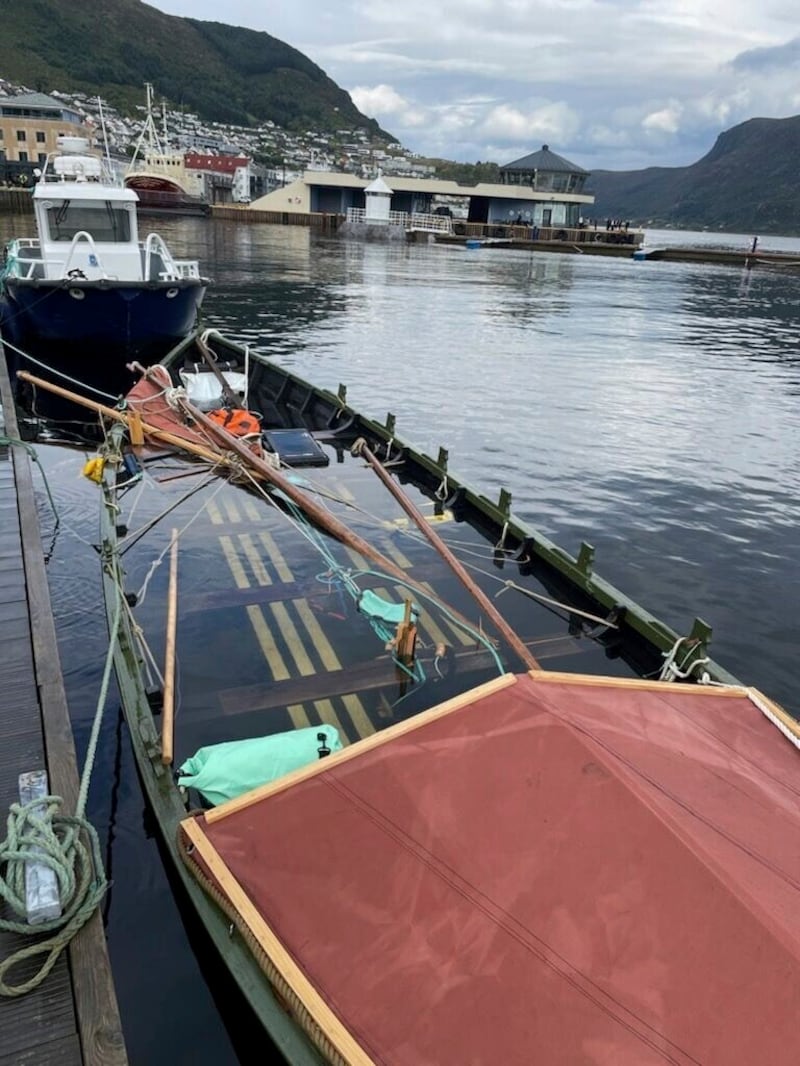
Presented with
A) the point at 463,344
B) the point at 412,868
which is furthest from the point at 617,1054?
the point at 463,344

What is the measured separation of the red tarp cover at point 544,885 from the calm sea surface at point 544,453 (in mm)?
2316

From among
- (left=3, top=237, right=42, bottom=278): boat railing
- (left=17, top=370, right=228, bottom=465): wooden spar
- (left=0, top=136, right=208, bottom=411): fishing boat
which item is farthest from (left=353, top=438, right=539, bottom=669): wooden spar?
(left=3, top=237, right=42, bottom=278): boat railing

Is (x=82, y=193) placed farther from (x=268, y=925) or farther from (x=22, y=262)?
(x=268, y=925)

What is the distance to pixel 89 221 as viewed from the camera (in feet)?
85.4

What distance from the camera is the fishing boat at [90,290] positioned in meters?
22.1

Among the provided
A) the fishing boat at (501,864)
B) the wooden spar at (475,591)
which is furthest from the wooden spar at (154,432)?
the fishing boat at (501,864)

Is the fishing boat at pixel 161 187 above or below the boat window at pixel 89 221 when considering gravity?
above

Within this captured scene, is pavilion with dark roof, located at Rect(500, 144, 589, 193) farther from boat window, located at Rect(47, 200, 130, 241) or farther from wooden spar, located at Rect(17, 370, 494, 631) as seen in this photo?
wooden spar, located at Rect(17, 370, 494, 631)

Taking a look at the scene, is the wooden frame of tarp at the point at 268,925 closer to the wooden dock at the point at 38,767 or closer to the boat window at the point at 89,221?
the wooden dock at the point at 38,767

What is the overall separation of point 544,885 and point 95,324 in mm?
23183

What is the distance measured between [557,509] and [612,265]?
82.5 m

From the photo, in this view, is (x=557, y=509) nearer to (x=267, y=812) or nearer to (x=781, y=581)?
(x=781, y=581)

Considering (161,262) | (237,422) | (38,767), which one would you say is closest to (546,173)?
(161,262)

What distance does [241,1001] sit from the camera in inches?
223
